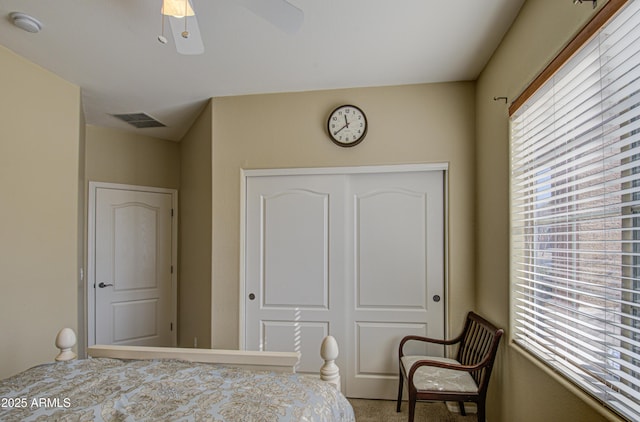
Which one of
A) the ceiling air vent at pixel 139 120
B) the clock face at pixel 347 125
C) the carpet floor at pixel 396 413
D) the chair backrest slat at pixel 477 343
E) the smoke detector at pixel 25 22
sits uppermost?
the smoke detector at pixel 25 22

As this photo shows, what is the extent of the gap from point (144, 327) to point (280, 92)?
3.02 metres

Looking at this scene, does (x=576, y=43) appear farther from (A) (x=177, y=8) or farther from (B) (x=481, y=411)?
(B) (x=481, y=411)

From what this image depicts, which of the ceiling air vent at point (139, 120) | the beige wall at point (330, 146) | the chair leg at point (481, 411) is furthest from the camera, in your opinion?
the ceiling air vent at point (139, 120)

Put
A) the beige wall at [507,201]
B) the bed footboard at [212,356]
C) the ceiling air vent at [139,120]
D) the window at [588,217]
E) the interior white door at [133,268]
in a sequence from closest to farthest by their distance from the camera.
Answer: the window at [588,217]
the beige wall at [507,201]
the bed footboard at [212,356]
the ceiling air vent at [139,120]
the interior white door at [133,268]

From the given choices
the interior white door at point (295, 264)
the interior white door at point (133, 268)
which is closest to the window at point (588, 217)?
the interior white door at point (295, 264)

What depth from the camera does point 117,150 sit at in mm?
4172

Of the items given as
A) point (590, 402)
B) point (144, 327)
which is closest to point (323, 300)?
point (590, 402)

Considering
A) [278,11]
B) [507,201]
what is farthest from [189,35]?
[507,201]

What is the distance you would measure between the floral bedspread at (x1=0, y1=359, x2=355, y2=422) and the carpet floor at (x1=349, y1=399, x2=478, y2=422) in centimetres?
131

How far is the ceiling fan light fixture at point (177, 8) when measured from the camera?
59.2 inches

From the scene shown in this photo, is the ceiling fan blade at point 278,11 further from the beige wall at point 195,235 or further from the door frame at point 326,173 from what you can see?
the beige wall at point 195,235

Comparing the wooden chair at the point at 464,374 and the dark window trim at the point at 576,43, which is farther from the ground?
the dark window trim at the point at 576,43

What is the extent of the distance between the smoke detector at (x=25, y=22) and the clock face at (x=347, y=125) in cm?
199

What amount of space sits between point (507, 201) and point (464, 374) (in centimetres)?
120
